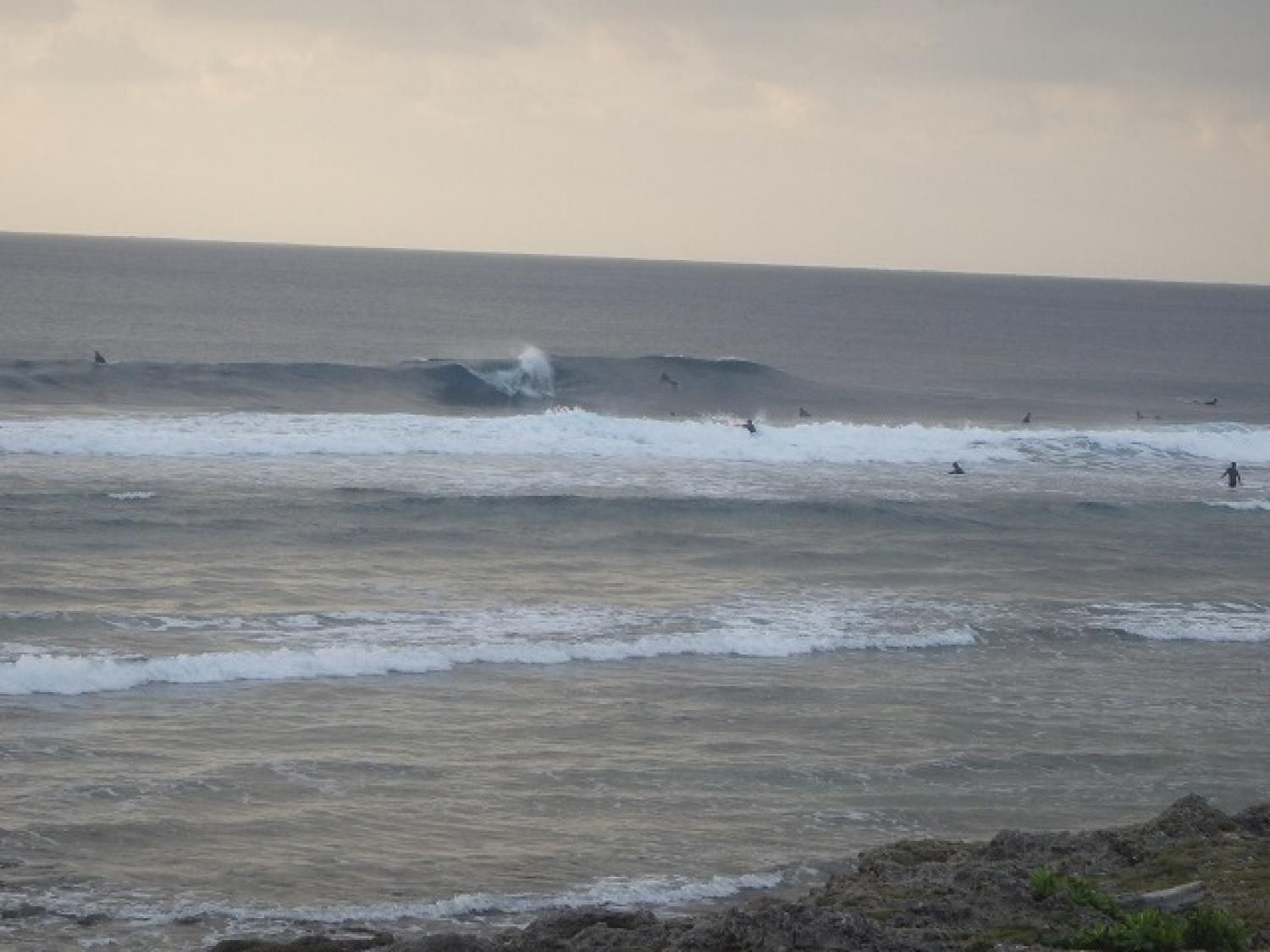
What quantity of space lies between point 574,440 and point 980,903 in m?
29.5

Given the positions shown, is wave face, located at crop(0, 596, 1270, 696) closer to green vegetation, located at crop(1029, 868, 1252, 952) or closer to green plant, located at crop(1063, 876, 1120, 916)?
green plant, located at crop(1063, 876, 1120, 916)

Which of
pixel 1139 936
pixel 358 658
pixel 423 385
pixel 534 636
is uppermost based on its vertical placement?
pixel 423 385

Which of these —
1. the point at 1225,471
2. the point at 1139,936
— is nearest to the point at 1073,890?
the point at 1139,936

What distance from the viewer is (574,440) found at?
39.2 m

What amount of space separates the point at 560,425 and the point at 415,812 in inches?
1061

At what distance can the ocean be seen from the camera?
12.8m

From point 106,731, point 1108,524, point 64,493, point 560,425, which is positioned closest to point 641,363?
point 560,425

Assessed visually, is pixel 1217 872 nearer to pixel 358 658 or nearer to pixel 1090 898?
pixel 1090 898

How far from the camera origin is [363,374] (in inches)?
2010

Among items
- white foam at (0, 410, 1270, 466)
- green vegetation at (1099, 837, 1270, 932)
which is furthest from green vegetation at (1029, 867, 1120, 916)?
white foam at (0, 410, 1270, 466)

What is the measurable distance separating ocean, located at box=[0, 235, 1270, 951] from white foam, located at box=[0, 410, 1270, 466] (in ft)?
0.56

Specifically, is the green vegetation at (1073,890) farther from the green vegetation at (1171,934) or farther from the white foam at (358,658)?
the white foam at (358,658)

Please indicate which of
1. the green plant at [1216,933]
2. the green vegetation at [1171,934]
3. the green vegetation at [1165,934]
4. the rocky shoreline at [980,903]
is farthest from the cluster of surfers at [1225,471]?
the green plant at [1216,933]

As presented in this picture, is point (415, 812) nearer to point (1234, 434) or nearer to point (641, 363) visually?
point (1234, 434)
